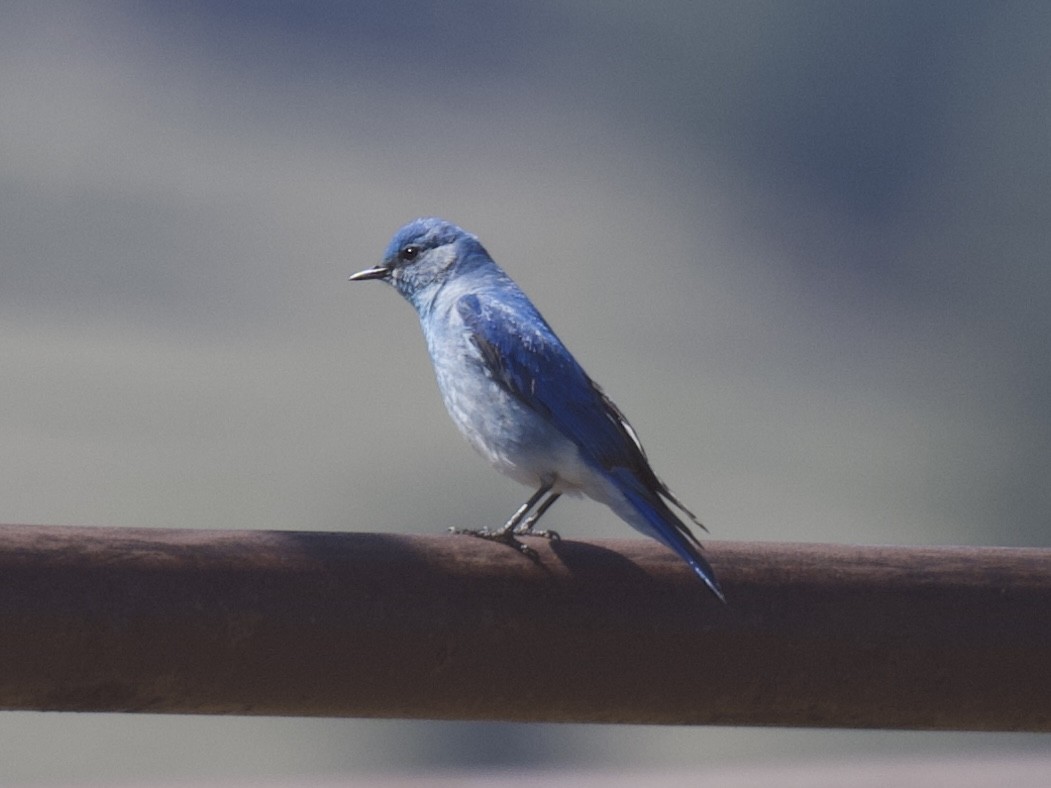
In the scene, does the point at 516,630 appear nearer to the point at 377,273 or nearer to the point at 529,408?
the point at 529,408

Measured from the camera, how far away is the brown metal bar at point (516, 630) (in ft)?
4.99

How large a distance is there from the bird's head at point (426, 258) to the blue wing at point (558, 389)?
286mm

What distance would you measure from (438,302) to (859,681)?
6.51ft

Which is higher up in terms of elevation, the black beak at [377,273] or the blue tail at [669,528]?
the black beak at [377,273]

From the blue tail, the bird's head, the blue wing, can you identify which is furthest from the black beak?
the blue tail

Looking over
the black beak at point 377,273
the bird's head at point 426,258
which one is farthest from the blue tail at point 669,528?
the black beak at point 377,273

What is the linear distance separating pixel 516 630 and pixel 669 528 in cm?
62

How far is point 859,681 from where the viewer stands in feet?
Answer: 5.48

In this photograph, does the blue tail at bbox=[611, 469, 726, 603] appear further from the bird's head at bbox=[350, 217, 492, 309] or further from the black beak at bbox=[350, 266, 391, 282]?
the black beak at bbox=[350, 266, 391, 282]

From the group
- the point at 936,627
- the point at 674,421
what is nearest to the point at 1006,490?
the point at 674,421

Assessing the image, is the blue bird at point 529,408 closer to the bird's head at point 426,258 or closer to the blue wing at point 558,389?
the blue wing at point 558,389

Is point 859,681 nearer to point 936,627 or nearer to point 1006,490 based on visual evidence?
point 936,627

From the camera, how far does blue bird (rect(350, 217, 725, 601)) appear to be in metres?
2.74

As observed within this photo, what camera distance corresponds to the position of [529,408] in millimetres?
3018
